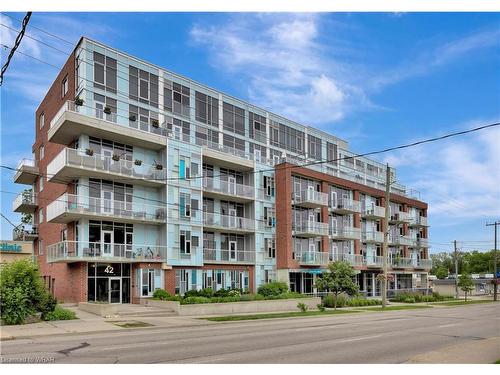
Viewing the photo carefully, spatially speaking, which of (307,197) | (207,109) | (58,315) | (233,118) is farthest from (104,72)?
(307,197)

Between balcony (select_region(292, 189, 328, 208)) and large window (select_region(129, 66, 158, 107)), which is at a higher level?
large window (select_region(129, 66, 158, 107))

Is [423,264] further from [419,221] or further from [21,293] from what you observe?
[21,293]

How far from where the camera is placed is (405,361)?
39.5ft

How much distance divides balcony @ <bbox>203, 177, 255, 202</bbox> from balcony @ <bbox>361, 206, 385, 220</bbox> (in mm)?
18514

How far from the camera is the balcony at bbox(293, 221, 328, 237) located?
158ft

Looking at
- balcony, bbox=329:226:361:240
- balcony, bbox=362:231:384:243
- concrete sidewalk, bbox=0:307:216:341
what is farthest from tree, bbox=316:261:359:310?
balcony, bbox=362:231:384:243

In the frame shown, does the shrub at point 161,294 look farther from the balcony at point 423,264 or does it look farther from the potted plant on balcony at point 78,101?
the balcony at point 423,264

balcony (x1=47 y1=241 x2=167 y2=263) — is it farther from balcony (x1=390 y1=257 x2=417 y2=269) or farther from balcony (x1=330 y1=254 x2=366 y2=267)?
balcony (x1=390 y1=257 x2=417 y2=269)

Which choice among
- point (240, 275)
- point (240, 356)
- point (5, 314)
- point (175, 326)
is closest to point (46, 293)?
point (5, 314)

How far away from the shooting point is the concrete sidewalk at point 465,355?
1166 cm

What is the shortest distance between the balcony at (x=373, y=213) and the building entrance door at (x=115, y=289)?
3170cm

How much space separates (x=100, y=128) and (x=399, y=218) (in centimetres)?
4347

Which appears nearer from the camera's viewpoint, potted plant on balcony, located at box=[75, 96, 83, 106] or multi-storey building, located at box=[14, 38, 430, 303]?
potted plant on balcony, located at box=[75, 96, 83, 106]

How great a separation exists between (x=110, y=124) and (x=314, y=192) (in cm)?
2167
